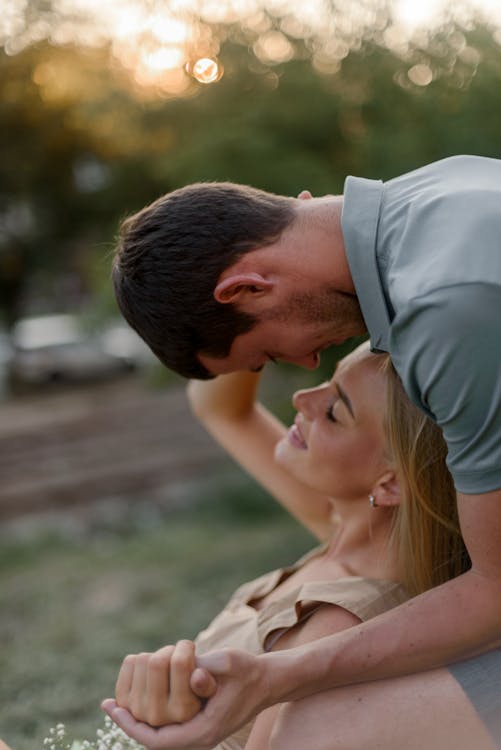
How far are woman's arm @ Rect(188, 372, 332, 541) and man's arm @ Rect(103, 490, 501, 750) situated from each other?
90 cm

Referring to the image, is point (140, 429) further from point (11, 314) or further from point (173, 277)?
point (173, 277)

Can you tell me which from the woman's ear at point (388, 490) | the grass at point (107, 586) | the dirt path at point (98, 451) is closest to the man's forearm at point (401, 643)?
the woman's ear at point (388, 490)

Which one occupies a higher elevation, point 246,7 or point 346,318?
point 246,7

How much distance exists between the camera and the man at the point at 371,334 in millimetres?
1574

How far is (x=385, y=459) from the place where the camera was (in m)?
2.21

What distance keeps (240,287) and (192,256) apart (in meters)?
0.10

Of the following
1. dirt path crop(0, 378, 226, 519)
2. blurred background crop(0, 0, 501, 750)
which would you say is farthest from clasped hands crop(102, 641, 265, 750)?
dirt path crop(0, 378, 226, 519)

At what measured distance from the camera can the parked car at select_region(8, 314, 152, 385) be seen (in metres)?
16.2

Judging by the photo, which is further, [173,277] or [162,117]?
[162,117]

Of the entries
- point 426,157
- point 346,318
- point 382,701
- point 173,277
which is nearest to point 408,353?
point 346,318

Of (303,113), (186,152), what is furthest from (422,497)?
(186,152)

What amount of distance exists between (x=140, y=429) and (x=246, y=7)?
691cm

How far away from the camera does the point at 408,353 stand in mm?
1624

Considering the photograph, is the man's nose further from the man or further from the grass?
the grass
